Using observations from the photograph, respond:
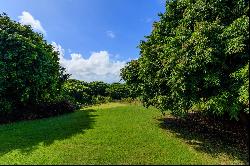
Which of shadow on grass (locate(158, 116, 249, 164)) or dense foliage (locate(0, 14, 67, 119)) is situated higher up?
dense foliage (locate(0, 14, 67, 119))

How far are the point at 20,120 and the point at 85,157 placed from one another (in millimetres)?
16495

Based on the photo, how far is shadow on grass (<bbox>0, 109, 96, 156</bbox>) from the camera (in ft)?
74.3

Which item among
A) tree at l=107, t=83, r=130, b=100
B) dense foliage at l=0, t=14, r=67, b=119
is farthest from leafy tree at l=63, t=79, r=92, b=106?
dense foliage at l=0, t=14, r=67, b=119

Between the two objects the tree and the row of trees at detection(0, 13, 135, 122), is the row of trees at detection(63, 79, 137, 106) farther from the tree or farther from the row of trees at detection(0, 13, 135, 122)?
the row of trees at detection(0, 13, 135, 122)

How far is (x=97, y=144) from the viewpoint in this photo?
71.4ft

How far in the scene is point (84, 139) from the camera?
23047 millimetres

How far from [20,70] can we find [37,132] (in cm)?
914

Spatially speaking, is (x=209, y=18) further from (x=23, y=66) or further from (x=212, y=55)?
(x=23, y=66)

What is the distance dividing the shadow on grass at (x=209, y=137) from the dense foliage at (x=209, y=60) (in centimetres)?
236

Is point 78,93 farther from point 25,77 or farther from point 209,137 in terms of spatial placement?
point 209,137

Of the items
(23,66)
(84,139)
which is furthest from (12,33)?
(84,139)

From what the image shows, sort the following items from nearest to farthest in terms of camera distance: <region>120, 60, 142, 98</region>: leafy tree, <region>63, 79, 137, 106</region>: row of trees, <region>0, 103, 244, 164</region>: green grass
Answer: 1. <region>0, 103, 244, 164</region>: green grass
2. <region>120, 60, 142, 98</region>: leafy tree
3. <region>63, 79, 137, 106</region>: row of trees

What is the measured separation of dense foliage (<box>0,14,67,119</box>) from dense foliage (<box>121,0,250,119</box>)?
1406cm

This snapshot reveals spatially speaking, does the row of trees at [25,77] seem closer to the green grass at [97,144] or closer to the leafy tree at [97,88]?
the green grass at [97,144]
